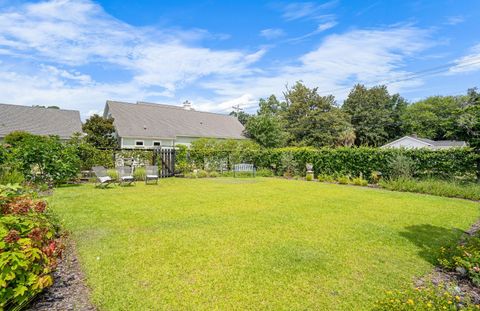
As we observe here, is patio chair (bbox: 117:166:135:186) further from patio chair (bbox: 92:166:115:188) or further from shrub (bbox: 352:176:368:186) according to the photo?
shrub (bbox: 352:176:368:186)

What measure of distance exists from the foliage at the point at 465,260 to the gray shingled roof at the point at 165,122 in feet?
78.3

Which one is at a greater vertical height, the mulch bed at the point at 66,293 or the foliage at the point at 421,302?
the foliage at the point at 421,302

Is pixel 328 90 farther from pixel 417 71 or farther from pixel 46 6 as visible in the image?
pixel 46 6

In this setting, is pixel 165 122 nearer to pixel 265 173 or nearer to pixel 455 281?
pixel 265 173

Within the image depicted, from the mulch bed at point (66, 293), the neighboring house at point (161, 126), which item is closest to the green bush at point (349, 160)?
the neighboring house at point (161, 126)

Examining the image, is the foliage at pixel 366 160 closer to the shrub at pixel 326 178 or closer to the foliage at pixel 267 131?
the shrub at pixel 326 178

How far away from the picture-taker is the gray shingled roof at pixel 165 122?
2481cm

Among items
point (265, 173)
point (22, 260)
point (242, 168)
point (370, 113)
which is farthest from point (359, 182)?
point (370, 113)

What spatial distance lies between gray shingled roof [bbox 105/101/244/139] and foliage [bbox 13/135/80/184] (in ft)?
41.6

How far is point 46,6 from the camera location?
880 cm

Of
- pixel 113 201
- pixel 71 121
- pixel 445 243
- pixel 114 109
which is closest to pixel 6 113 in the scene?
pixel 71 121

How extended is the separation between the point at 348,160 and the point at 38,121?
29.1m

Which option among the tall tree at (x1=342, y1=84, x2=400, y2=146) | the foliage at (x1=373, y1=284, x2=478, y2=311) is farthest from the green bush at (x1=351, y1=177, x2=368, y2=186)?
the tall tree at (x1=342, y1=84, x2=400, y2=146)

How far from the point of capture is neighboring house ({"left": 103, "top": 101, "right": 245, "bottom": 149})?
24281 mm
